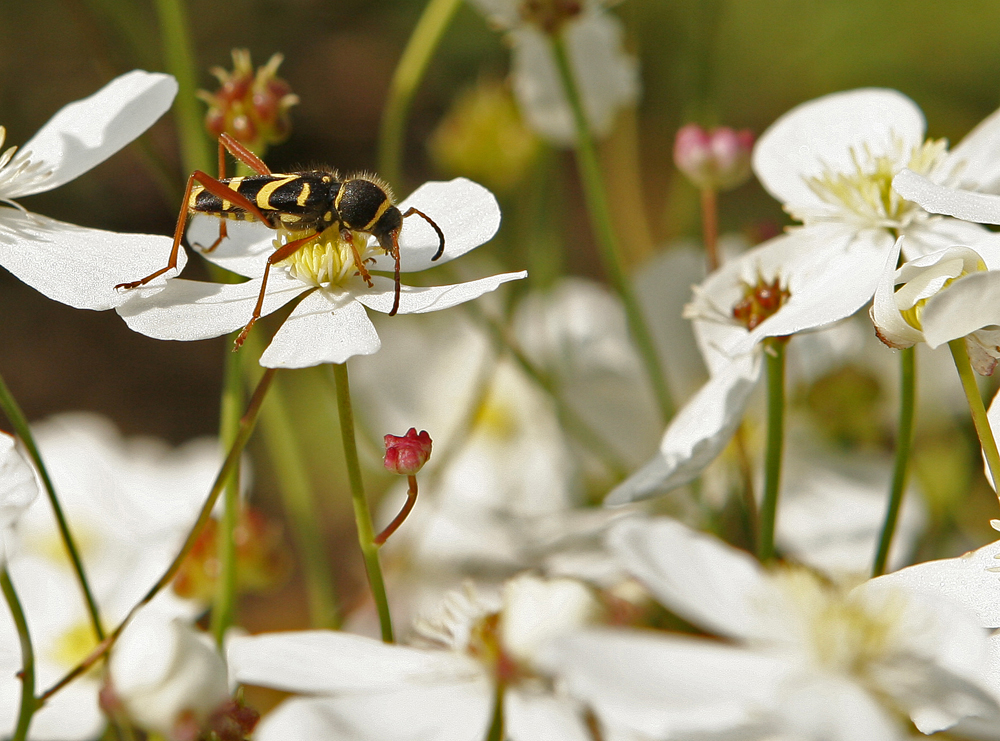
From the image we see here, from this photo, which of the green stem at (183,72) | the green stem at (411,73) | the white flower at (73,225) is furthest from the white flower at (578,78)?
the white flower at (73,225)

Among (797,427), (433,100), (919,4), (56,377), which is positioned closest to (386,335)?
(797,427)

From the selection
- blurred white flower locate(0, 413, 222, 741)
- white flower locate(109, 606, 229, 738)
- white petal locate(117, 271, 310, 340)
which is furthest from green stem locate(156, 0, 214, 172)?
white flower locate(109, 606, 229, 738)

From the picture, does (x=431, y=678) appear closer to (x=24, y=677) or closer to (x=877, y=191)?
(x=24, y=677)

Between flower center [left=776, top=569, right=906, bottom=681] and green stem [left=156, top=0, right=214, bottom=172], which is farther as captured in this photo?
green stem [left=156, top=0, right=214, bottom=172]

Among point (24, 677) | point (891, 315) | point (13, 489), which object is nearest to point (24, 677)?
point (24, 677)

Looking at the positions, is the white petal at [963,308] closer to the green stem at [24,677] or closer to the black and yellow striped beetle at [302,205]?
the black and yellow striped beetle at [302,205]

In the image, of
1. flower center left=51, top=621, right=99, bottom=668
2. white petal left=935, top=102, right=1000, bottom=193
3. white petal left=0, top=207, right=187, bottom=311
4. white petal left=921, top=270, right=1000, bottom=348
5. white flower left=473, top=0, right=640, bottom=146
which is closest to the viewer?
white petal left=921, top=270, right=1000, bottom=348

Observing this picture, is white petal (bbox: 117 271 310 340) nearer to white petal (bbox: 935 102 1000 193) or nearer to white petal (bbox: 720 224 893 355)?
white petal (bbox: 720 224 893 355)

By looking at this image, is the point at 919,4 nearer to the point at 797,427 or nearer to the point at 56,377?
the point at 797,427
